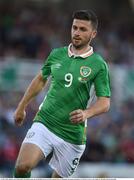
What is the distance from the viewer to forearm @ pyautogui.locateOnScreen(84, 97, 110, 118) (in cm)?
1031

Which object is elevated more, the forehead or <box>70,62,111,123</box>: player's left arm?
the forehead

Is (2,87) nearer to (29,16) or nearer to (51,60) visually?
(29,16)

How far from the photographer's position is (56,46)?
23922 mm

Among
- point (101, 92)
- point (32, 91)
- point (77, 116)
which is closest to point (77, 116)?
point (77, 116)

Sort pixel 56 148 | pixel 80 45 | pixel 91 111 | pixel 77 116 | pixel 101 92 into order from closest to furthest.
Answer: pixel 77 116 → pixel 91 111 → pixel 101 92 → pixel 80 45 → pixel 56 148

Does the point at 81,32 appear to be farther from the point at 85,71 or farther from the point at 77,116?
the point at 77,116

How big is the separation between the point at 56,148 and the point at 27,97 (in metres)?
0.74

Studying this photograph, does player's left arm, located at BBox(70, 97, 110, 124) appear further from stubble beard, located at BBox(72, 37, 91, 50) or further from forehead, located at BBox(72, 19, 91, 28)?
forehead, located at BBox(72, 19, 91, 28)

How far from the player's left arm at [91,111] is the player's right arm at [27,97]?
0.87 m

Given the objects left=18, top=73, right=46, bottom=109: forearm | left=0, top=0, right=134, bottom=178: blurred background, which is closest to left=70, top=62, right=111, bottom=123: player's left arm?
left=18, top=73, right=46, bottom=109: forearm

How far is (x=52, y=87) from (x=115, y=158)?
26.5 feet

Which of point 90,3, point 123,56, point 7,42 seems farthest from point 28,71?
point 90,3

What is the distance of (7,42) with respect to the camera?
2330cm

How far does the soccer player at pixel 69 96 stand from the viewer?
10.7 meters
